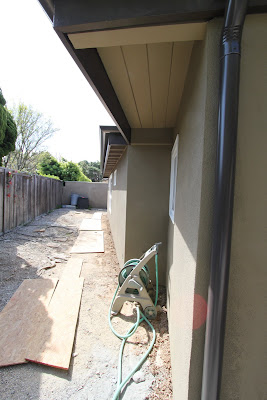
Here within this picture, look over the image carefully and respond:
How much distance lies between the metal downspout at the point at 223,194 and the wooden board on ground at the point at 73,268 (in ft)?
11.7

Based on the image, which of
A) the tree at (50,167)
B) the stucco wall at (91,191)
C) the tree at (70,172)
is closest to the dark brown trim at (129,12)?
the stucco wall at (91,191)

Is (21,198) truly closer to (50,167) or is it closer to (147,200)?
(147,200)

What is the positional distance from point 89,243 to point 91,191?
39.1 ft

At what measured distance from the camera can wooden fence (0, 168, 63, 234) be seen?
6957 mm

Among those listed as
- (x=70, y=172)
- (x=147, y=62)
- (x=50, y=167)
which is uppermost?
(x=50, y=167)

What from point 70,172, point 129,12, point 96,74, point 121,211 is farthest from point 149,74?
point 70,172

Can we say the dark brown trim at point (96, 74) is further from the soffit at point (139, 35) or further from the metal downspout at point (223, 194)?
the metal downspout at point (223, 194)

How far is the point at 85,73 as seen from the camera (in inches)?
59.2

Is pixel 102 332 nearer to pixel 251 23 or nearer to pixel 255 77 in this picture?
pixel 255 77

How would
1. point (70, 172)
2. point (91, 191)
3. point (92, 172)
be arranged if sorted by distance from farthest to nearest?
1. point (92, 172)
2. point (70, 172)
3. point (91, 191)

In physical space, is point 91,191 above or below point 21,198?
above

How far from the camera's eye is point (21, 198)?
8.55 m

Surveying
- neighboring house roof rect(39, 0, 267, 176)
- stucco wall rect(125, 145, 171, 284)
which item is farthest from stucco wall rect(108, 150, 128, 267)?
neighboring house roof rect(39, 0, 267, 176)

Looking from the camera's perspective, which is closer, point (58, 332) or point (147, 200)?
point (58, 332)
